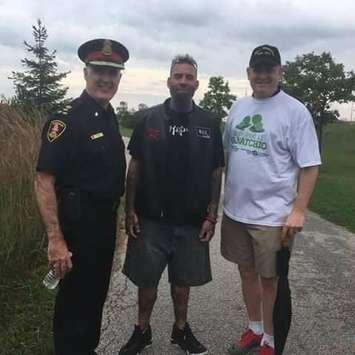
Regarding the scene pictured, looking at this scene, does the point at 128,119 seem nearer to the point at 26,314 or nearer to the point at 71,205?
the point at 26,314

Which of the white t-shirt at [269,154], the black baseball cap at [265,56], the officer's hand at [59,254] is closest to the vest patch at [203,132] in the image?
the white t-shirt at [269,154]

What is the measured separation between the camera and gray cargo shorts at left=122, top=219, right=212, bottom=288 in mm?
Answer: 4094

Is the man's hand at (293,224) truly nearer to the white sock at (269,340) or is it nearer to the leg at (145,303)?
the white sock at (269,340)

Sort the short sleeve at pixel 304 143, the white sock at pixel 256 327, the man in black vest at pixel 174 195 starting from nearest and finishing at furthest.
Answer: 1. the short sleeve at pixel 304 143
2. the man in black vest at pixel 174 195
3. the white sock at pixel 256 327

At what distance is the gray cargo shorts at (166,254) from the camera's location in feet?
13.4

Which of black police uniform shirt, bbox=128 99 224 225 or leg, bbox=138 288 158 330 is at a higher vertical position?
black police uniform shirt, bbox=128 99 224 225

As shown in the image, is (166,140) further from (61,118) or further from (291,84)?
(291,84)

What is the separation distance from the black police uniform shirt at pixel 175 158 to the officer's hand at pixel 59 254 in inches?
36.7

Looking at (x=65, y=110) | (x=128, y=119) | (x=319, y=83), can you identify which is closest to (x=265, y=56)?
(x=65, y=110)

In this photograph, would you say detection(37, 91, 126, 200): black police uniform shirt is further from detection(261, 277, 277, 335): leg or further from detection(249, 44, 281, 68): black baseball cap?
detection(261, 277, 277, 335): leg

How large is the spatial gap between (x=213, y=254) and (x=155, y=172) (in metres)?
3.26

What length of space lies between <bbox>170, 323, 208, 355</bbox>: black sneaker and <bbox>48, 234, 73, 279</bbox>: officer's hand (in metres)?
1.32

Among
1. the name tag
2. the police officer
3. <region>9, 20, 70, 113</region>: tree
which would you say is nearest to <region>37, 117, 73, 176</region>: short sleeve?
the police officer

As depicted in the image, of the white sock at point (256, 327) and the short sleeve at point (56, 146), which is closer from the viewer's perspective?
the short sleeve at point (56, 146)
